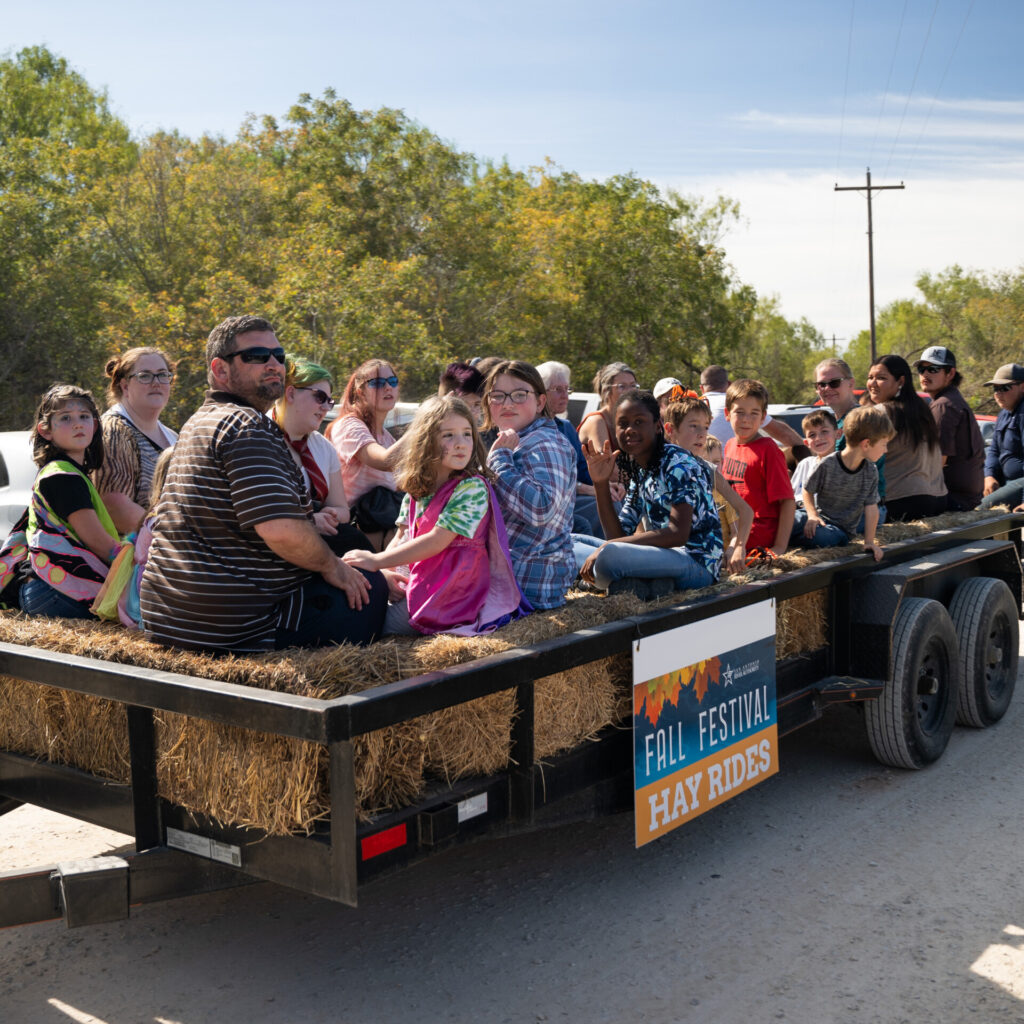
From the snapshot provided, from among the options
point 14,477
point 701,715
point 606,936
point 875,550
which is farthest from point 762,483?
point 14,477

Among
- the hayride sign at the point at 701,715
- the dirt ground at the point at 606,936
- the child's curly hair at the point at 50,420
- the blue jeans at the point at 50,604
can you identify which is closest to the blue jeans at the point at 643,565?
the hayride sign at the point at 701,715

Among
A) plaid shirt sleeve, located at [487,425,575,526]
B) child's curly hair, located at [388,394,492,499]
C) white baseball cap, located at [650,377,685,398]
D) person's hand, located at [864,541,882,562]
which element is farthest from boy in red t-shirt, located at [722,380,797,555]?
child's curly hair, located at [388,394,492,499]

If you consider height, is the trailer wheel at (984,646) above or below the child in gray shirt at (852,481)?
below

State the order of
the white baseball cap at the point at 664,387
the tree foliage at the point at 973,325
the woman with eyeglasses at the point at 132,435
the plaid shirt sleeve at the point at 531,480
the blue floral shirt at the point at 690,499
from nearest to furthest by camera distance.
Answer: the plaid shirt sleeve at the point at 531,480 → the blue floral shirt at the point at 690,499 → the woman with eyeglasses at the point at 132,435 → the white baseball cap at the point at 664,387 → the tree foliage at the point at 973,325

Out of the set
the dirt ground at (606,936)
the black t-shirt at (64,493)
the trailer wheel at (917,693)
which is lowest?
the dirt ground at (606,936)

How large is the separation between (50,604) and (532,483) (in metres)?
1.82

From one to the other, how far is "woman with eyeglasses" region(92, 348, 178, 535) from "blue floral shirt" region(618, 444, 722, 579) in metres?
2.14

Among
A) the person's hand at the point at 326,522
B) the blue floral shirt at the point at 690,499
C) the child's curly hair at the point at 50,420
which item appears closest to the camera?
the person's hand at the point at 326,522

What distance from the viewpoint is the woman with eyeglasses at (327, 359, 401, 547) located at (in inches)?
194

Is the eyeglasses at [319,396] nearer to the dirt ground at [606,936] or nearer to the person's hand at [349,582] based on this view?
the person's hand at [349,582]

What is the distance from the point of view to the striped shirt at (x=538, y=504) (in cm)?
393

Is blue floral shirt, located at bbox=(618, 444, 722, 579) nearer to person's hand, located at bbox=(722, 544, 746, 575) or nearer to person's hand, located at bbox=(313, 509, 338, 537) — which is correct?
person's hand, located at bbox=(722, 544, 746, 575)

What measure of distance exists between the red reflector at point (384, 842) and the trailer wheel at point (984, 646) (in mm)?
4042

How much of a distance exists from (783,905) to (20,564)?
314 centimetres
